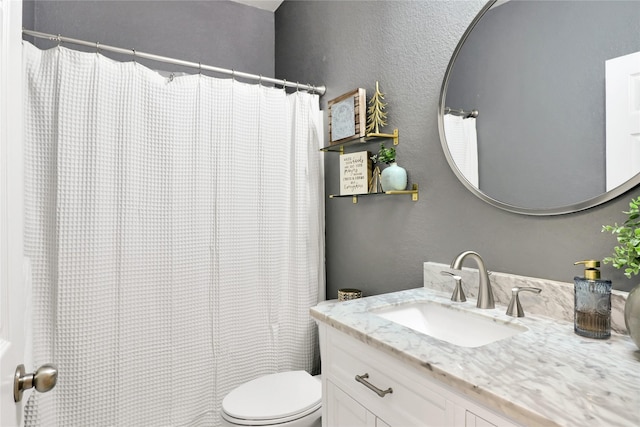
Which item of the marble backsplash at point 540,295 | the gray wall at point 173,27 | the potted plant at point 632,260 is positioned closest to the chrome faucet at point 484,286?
the marble backsplash at point 540,295

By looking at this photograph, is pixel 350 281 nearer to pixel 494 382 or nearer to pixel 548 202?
pixel 548 202

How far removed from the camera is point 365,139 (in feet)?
5.71

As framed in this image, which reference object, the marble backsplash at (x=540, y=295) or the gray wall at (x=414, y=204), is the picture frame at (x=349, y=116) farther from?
the marble backsplash at (x=540, y=295)

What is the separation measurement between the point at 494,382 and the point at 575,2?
107cm

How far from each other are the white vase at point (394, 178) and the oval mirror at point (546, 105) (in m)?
0.23

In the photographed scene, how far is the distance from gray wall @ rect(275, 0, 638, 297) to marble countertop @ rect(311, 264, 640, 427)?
0.24m

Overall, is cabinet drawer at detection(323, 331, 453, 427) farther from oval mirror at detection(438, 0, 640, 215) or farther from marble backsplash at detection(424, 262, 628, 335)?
oval mirror at detection(438, 0, 640, 215)

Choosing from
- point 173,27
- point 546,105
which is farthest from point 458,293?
point 173,27

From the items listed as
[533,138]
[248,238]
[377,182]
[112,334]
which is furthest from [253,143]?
[533,138]

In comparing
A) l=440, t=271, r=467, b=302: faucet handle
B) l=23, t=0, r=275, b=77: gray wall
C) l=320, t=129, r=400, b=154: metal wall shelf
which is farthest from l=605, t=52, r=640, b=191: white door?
l=23, t=0, r=275, b=77: gray wall

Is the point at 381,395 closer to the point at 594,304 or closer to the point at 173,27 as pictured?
the point at 594,304

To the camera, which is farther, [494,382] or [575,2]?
[575,2]

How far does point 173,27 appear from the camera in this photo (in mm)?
2441

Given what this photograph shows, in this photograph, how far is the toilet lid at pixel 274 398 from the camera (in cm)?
138
